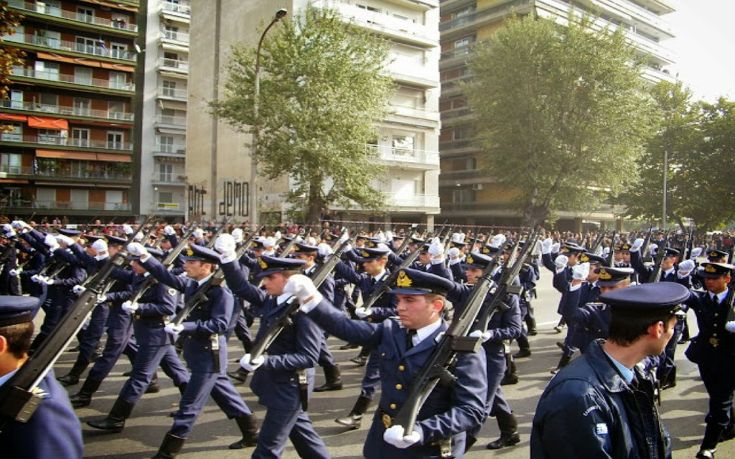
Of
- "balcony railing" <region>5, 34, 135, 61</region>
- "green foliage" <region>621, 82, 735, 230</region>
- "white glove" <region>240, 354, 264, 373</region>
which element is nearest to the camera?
"white glove" <region>240, 354, 264, 373</region>

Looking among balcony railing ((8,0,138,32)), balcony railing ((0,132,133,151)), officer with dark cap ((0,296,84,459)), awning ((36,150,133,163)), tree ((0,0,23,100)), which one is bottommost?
officer with dark cap ((0,296,84,459))

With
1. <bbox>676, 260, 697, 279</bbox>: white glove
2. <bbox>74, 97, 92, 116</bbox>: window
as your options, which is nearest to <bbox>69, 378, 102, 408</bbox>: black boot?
<bbox>676, 260, 697, 279</bbox>: white glove

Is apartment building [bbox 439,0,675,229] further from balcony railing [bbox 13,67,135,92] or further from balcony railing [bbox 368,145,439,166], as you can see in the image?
balcony railing [bbox 13,67,135,92]

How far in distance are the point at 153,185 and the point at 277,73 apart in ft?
97.1

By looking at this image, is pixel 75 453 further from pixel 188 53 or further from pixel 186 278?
pixel 188 53

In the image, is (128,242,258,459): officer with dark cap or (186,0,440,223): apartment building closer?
(128,242,258,459): officer with dark cap

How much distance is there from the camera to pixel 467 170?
4934 cm

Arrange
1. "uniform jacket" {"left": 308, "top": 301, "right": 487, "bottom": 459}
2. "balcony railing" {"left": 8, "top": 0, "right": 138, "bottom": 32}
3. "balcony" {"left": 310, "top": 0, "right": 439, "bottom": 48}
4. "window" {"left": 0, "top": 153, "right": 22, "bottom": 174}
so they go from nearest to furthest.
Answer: "uniform jacket" {"left": 308, "top": 301, "right": 487, "bottom": 459}
"balcony" {"left": 310, "top": 0, "right": 439, "bottom": 48}
"window" {"left": 0, "top": 153, "right": 22, "bottom": 174}
"balcony railing" {"left": 8, "top": 0, "right": 138, "bottom": 32}

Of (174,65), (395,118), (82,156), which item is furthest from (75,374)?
(174,65)

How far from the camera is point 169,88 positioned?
50688 millimetres

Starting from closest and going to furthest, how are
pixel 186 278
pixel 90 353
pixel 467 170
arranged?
1. pixel 186 278
2. pixel 90 353
3. pixel 467 170

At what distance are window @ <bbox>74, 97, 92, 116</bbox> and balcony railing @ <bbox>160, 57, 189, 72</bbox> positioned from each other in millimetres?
7518

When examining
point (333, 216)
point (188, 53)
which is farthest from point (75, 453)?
point (188, 53)

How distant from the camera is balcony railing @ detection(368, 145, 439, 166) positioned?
1453 inches
